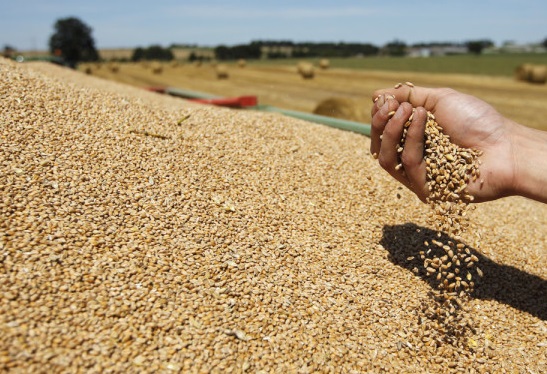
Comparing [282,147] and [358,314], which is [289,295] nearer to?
[358,314]

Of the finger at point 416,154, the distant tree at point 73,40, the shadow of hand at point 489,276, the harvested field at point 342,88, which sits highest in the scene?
the distant tree at point 73,40

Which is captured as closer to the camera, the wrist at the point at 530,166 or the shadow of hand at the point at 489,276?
the wrist at the point at 530,166

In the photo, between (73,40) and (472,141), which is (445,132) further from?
(73,40)

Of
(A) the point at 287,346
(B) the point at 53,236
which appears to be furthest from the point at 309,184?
(B) the point at 53,236

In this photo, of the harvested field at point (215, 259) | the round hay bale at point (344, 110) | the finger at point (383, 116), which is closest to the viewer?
the harvested field at point (215, 259)

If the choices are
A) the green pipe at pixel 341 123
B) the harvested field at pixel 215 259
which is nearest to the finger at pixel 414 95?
the harvested field at pixel 215 259

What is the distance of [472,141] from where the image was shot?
284 cm

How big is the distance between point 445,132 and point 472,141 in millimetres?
171

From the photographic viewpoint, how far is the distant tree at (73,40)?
37.5 m

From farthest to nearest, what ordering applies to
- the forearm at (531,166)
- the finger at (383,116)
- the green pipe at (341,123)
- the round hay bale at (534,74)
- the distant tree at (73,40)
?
the distant tree at (73,40) → the round hay bale at (534,74) → the green pipe at (341,123) → the finger at (383,116) → the forearm at (531,166)

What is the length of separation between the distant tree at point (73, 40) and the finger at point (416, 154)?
38.5 metres

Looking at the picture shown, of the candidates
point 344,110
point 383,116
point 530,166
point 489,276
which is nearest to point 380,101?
point 383,116

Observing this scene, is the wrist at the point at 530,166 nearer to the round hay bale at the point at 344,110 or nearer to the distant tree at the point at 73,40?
the round hay bale at the point at 344,110

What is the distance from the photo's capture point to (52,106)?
3.70m
